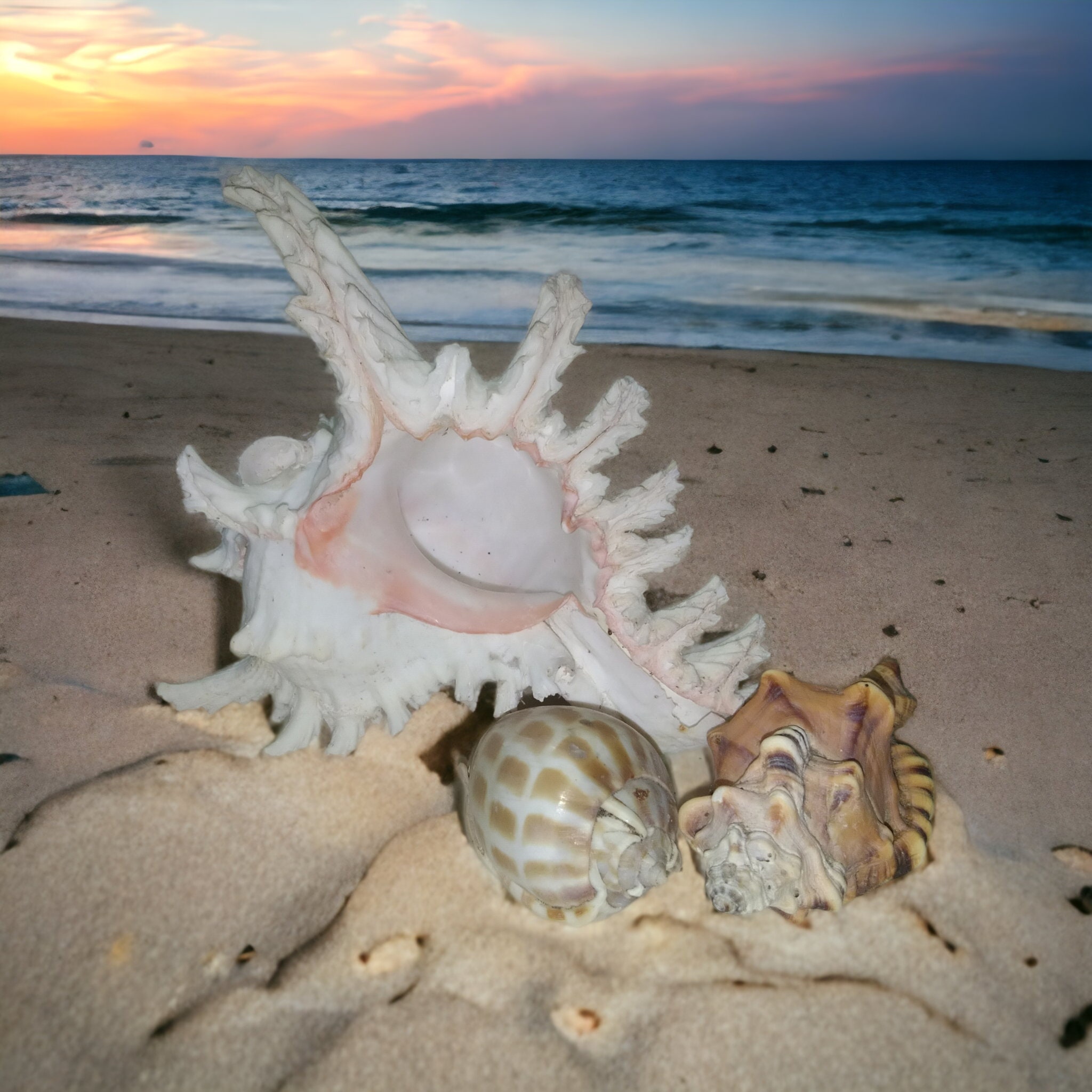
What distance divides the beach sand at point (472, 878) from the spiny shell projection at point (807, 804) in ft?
0.54

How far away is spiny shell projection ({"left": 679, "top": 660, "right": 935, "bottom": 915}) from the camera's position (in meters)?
1.41

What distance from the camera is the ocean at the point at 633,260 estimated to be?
7496 mm

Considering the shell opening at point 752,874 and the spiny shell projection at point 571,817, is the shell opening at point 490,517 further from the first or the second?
the shell opening at point 752,874

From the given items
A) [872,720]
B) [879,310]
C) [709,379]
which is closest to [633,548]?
[872,720]

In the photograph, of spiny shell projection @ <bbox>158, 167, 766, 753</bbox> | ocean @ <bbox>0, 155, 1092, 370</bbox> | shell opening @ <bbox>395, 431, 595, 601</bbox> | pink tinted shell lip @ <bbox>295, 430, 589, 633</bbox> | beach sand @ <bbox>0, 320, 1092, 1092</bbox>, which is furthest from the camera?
ocean @ <bbox>0, 155, 1092, 370</bbox>

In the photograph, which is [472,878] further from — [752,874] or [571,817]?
[752,874]

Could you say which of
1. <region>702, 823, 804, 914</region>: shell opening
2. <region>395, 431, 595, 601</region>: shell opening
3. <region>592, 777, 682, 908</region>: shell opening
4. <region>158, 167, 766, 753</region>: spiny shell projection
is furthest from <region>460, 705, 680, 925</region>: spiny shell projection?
<region>395, 431, 595, 601</region>: shell opening

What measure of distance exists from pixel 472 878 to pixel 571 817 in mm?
323

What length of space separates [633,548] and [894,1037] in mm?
929

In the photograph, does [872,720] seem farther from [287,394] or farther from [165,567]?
[287,394]

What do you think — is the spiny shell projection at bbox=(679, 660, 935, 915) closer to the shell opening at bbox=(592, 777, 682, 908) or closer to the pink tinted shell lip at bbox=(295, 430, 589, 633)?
the shell opening at bbox=(592, 777, 682, 908)

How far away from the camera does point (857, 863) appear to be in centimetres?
150

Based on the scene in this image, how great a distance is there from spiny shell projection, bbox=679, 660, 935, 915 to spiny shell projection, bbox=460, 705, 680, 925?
0.31 ft

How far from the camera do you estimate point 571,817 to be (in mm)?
1461
